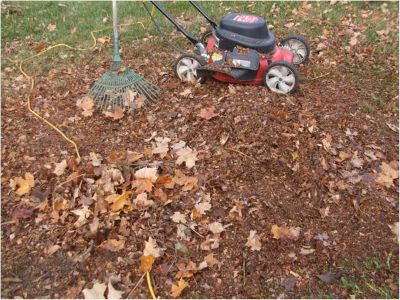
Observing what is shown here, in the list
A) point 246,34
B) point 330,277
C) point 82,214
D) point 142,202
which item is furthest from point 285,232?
point 246,34

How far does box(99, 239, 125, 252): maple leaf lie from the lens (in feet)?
10.6

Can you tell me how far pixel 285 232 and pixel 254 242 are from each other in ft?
0.85

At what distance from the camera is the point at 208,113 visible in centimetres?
426

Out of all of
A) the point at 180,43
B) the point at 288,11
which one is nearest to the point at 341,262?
the point at 180,43

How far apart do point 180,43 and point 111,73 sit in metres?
1.52

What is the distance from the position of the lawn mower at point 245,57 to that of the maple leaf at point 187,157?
3.46 feet

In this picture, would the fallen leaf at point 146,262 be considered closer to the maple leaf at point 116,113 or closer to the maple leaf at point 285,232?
the maple leaf at point 285,232

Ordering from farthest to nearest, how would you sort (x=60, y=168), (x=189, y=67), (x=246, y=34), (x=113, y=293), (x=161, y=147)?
(x=189, y=67), (x=246, y=34), (x=161, y=147), (x=60, y=168), (x=113, y=293)

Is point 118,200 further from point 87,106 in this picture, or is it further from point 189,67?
point 189,67

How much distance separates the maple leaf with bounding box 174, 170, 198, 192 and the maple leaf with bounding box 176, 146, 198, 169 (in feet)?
0.42

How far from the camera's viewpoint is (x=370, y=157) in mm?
3947

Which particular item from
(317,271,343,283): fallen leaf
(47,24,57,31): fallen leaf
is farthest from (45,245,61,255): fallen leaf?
(47,24,57,31): fallen leaf

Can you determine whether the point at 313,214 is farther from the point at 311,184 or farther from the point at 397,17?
the point at 397,17

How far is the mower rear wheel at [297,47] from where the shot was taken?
5051mm
